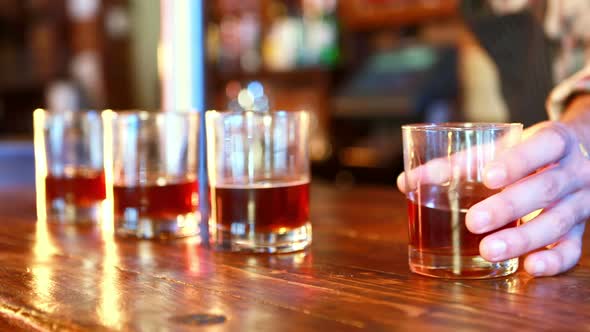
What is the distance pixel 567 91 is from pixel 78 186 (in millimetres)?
748

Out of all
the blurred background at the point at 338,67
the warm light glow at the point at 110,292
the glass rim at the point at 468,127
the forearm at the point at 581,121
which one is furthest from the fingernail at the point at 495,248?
the blurred background at the point at 338,67

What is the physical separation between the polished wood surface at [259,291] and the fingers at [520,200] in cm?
6

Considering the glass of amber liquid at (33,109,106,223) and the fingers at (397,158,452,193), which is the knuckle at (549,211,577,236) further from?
the glass of amber liquid at (33,109,106,223)

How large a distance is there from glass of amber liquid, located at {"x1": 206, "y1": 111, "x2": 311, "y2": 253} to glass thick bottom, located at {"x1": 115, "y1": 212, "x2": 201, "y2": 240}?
Answer: 123 millimetres

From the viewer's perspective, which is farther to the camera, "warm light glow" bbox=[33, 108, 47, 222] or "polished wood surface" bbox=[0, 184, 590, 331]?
"warm light glow" bbox=[33, 108, 47, 222]

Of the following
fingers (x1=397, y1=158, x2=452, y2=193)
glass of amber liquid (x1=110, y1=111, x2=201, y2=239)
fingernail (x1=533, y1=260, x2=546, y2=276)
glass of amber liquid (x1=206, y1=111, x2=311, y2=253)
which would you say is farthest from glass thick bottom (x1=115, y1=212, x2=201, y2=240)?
fingernail (x1=533, y1=260, x2=546, y2=276)

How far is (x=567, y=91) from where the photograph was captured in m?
1.08

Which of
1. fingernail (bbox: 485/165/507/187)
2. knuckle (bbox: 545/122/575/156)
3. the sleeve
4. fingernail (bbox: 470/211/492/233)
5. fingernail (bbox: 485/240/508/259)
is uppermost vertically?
the sleeve

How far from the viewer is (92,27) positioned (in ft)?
17.3

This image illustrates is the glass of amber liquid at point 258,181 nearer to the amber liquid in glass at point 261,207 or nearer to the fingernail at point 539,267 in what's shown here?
the amber liquid in glass at point 261,207

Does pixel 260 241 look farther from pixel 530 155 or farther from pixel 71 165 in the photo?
pixel 71 165

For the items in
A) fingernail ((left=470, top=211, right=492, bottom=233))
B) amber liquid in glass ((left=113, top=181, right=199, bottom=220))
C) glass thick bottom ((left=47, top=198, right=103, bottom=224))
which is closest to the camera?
fingernail ((left=470, top=211, right=492, bottom=233))

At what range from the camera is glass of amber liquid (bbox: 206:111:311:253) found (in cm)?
86

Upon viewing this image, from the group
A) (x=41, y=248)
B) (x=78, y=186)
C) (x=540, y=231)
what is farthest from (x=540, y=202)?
(x=78, y=186)
